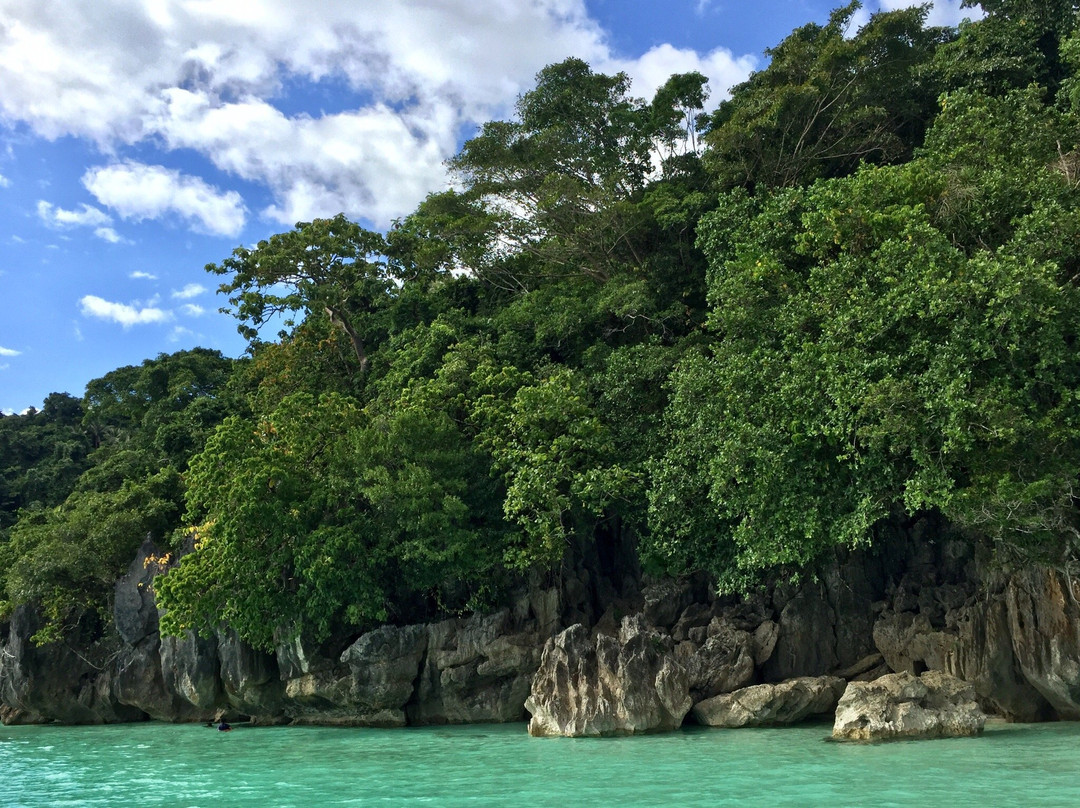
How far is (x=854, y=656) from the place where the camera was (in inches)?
752

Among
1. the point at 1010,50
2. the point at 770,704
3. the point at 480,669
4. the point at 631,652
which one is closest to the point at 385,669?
the point at 480,669

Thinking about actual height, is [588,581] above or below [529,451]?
below

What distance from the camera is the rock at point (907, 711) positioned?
46.5 feet

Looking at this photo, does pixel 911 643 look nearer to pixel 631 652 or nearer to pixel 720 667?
pixel 720 667

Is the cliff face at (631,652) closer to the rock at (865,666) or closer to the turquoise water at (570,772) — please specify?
the rock at (865,666)

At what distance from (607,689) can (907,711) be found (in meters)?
4.95

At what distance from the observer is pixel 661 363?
19.9 meters

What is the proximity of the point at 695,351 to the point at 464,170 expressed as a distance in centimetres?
957

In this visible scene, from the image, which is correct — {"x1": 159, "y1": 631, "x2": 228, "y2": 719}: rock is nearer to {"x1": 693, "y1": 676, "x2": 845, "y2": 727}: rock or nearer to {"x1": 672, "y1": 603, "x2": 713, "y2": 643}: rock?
{"x1": 672, "y1": 603, "x2": 713, "y2": 643}: rock

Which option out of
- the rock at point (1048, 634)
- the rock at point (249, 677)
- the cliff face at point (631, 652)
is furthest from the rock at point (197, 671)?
the rock at point (1048, 634)

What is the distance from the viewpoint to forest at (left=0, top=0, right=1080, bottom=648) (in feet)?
48.4

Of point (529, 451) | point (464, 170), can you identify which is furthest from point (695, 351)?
point (464, 170)

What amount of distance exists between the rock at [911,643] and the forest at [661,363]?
6.14ft

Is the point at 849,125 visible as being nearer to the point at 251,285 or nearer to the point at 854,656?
the point at 854,656
